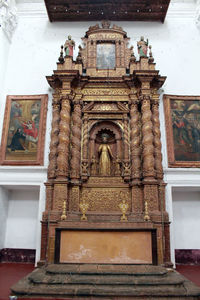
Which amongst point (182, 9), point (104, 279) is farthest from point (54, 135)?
point (182, 9)

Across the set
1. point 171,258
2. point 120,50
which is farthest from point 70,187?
point 120,50

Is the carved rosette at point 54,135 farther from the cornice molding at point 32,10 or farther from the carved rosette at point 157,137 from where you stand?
the cornice molding at point 32,10

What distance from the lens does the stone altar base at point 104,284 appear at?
4.78 metres

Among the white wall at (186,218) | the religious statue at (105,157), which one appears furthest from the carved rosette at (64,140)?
the white wall at (186,218)

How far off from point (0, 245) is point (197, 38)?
11.3 meters

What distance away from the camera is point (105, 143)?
355 inches

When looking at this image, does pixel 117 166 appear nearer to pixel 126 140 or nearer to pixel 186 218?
pixel 126 140

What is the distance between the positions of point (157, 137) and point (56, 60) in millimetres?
5270

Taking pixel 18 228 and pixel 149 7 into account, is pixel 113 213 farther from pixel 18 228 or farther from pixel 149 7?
pixel 149 7

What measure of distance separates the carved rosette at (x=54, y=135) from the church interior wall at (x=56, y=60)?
1.27 feet

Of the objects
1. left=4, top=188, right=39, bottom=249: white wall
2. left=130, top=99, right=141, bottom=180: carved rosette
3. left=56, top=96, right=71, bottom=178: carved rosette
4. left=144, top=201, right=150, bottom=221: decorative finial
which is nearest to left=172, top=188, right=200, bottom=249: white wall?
left=130, top=99, right=141, bottom=180: carved rosette

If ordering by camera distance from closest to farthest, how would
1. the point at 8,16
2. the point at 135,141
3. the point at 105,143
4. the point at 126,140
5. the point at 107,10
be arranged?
the point at 135,141 → the point at 126,140 → the point at 105,143 → the point at 8,16 → the point at 107,10

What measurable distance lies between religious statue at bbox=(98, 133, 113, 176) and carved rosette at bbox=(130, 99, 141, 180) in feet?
2.86

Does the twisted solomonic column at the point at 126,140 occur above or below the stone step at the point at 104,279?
above
